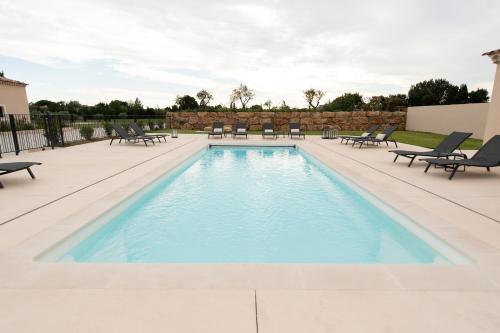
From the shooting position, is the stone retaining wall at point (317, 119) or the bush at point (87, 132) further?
the stone retaining wall at point (317, 119)

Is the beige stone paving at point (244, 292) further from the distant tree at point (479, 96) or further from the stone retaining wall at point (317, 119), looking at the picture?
the distant tree at point (479, 96)

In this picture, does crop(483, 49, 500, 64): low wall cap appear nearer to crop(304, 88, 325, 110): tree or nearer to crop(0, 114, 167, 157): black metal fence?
crop(0, 114, 167, 157): black metal fence

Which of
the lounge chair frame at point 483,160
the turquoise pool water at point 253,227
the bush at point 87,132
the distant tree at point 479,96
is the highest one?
the distant tree at point 479,96

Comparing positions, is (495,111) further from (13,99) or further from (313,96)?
(313,96)

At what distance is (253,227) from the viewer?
464 centimetres

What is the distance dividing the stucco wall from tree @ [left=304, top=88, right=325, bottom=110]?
26362 millimetres

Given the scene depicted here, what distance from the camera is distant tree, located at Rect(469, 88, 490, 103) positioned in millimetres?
44841

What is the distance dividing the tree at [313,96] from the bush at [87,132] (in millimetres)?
39198

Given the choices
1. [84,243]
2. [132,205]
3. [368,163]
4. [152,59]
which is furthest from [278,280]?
[152,59]

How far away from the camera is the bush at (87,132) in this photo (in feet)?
47.1

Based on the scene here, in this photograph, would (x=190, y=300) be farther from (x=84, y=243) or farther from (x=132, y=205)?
(x=132, y=205)

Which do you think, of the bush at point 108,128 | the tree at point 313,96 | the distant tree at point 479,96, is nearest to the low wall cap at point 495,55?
the bush at point 108,128

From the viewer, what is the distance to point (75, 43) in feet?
51.9

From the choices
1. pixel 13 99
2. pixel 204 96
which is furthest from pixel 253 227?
pixel 204 96
